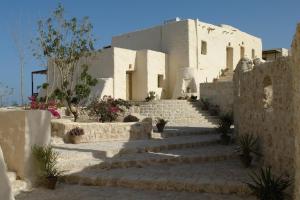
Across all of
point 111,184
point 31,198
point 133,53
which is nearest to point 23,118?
point 31,198

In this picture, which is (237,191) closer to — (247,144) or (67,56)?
(247,144)

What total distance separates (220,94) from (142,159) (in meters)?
13.6

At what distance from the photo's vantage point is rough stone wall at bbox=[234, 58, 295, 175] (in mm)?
7809

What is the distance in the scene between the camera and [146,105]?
22125mm

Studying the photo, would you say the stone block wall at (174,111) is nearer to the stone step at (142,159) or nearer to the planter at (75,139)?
the planter at (75,139)

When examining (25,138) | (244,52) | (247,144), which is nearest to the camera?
(25,138)

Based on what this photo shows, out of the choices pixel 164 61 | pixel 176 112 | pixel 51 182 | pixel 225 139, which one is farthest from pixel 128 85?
pixel 51 182

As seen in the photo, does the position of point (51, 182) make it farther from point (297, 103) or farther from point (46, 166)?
point (297, 103)

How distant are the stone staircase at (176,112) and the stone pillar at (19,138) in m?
12.5

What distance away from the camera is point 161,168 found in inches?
372

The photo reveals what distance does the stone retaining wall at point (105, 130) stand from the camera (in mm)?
13188

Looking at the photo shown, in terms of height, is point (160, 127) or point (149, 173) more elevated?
point (160, 127)

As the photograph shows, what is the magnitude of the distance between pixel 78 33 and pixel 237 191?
13.8 metres

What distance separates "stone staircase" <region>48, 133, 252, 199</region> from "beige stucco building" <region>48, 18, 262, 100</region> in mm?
13061
